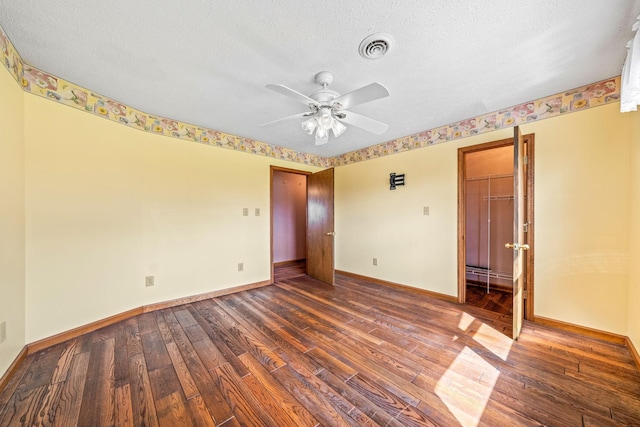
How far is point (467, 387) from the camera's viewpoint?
1530 millimetres

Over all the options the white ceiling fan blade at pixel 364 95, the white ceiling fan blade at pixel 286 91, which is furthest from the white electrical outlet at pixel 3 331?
the white ceiling fan blade at pixel 364 95

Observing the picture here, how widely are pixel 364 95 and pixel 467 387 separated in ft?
7.00

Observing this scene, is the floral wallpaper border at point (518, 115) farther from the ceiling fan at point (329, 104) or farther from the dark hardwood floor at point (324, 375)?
the dark hardwood floor at point (324, 375)

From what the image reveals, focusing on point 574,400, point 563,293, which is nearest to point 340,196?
point 563,293

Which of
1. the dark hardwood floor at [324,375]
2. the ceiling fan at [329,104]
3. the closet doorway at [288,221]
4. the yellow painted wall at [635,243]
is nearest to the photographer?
the dark hardwood floor at [324,375]

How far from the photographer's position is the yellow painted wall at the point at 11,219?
1.57 m

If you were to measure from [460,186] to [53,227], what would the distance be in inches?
173

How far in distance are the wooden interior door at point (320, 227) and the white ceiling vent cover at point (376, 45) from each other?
2.26 metres

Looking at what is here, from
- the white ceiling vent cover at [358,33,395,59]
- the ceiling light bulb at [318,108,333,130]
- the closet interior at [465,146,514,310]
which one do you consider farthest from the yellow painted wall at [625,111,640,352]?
the ceiling light bulb at [318,108,333,130]

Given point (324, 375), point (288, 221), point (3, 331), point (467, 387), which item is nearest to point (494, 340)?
point (467, 387)

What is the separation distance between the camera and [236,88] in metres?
2.13

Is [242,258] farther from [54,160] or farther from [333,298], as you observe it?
[54,160]

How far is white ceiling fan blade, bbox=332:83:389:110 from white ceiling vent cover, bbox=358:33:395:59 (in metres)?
0.33

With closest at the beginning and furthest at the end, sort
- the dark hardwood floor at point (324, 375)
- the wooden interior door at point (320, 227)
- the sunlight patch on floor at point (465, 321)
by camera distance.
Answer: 1. the dark hardwood floor at point (324, 375)
2. the sunlight patch on floor at point (465, 321)
3. the wooden interior door at point (320, 227)
